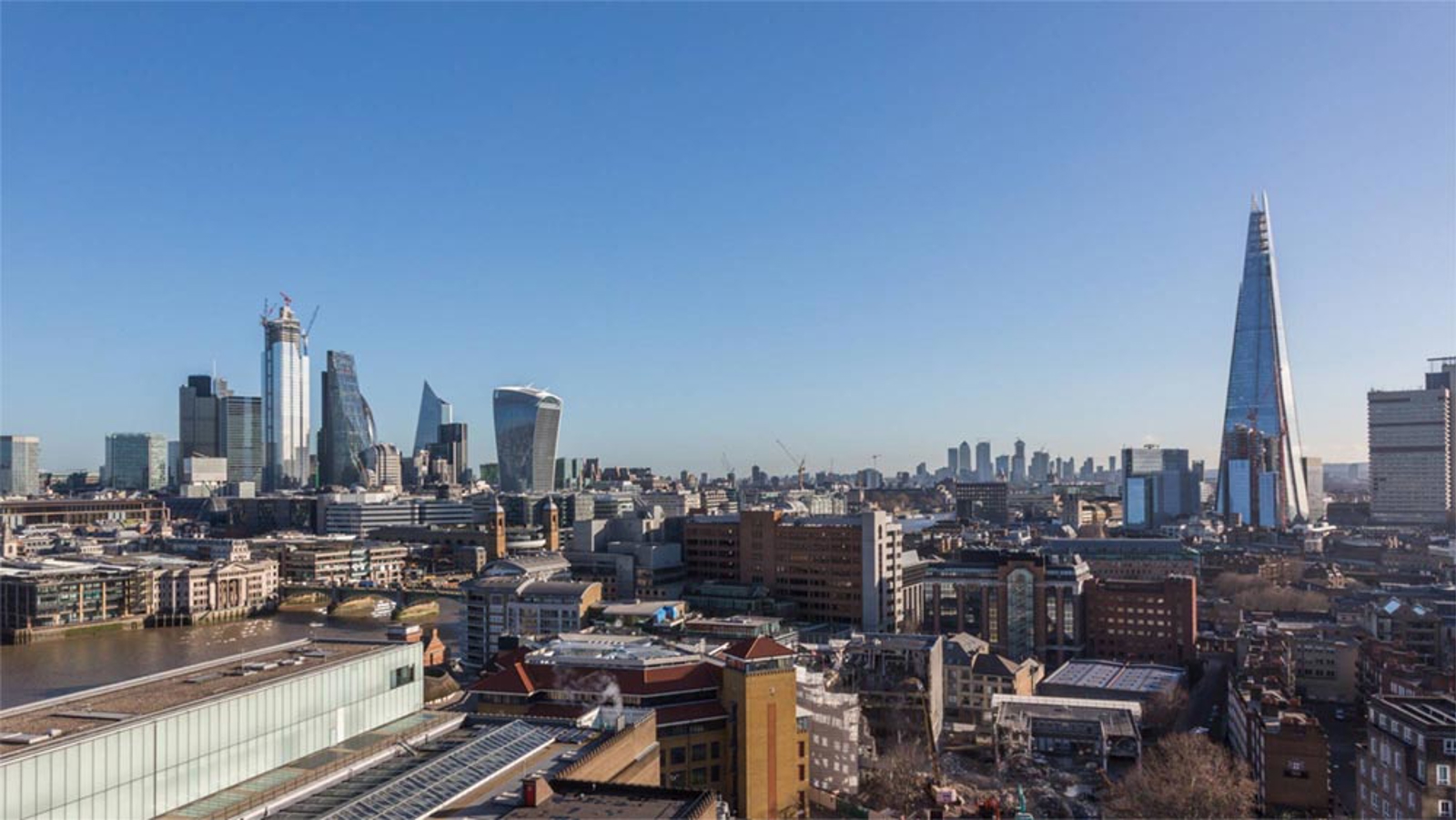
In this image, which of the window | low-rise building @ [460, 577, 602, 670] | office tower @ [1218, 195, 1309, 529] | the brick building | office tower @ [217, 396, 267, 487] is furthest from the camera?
office tower @ [217, 396, 267, 487]

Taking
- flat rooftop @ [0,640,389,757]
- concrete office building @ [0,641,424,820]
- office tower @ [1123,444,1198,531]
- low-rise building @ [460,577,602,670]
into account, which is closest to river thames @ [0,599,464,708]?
low-rise building @ [460,577,602,670]

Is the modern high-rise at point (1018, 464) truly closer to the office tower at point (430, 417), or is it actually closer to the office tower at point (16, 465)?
the office tower at point (430, 417)

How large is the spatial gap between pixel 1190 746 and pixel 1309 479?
82.2 meters

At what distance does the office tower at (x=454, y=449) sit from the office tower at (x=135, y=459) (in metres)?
24.6

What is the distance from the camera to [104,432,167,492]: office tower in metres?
96.2

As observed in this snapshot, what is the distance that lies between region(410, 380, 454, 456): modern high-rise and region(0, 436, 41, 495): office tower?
37.9m

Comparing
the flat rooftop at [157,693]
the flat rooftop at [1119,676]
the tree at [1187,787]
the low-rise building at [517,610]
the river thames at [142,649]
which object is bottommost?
the river thames at [142,649]

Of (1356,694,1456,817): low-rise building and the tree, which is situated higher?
(1356,694,1456,817): low-rise building

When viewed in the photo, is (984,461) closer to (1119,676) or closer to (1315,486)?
(1315,486)

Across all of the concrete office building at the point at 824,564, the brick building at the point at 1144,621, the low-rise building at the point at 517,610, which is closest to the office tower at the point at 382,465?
the concrete office building at the point at 824,564

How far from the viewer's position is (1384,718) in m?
11.3

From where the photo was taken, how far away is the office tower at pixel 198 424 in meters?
95.1

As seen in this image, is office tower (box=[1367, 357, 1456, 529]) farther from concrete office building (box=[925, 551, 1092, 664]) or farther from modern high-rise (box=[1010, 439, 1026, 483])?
modern high-rise (box=[1010, 439, 1026, 483])

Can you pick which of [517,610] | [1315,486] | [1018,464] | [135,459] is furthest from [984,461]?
[517,610]
